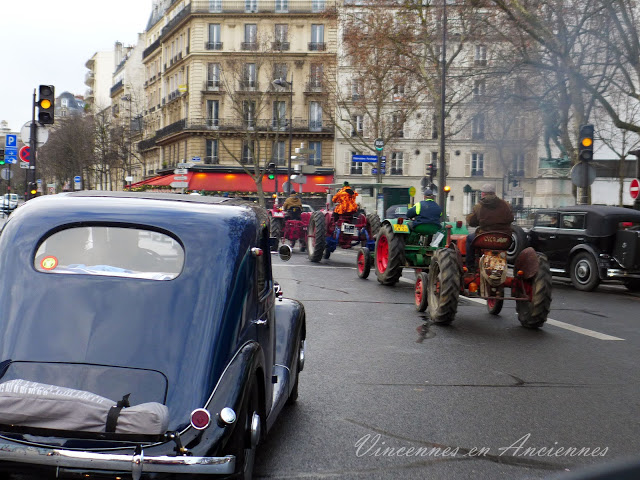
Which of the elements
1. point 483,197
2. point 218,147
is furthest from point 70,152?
point 483,197

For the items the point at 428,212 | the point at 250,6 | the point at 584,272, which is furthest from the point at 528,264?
the point at 250,6

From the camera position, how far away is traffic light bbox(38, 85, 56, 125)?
19.3m

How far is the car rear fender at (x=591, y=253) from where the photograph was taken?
635 inches

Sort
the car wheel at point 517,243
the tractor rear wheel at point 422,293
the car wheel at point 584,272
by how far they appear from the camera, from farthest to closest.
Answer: the car wheel at point 517,243
the car wheel at point 584,272
the tractor rear wheel at point 422,293

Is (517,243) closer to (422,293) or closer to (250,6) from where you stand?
(422,293)

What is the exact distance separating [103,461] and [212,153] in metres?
63.6

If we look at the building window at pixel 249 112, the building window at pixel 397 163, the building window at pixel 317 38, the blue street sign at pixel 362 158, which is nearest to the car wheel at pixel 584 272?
the blue street sign at pixel 362 158

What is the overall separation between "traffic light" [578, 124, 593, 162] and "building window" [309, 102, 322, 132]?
47408mm

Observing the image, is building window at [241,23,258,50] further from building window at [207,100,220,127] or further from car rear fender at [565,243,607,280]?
car rear fender at [565,243,607,280]

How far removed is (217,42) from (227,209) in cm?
6566

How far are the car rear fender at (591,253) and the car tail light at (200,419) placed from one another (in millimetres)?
13898

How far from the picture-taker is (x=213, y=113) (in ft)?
220

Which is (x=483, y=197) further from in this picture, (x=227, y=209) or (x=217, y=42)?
(x=217, y=42)

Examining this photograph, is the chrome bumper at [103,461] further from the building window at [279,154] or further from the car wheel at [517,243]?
the building window at [279,154]
